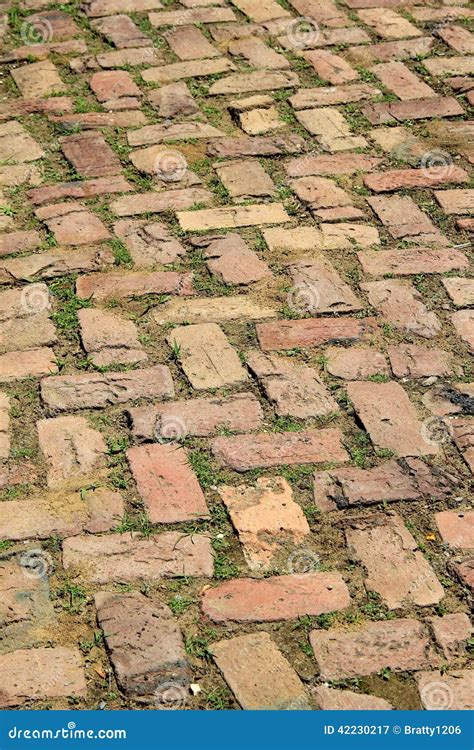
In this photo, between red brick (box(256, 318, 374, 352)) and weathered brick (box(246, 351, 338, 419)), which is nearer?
weathered brick (box(246, 351, 338, 419))

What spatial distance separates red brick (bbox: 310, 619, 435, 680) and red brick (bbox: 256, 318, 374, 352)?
1.25 meters

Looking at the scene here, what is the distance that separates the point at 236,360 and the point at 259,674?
132cm

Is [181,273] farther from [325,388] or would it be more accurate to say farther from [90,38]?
[90,38]

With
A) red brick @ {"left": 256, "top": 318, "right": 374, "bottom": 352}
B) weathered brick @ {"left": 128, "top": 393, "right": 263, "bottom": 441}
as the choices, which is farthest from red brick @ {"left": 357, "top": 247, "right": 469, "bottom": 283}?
weathered brick @ {"left": 128, "top": 393, "right": 263, "bottom": 441}

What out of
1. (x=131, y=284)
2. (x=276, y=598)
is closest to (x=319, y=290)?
(x=131, y=284)

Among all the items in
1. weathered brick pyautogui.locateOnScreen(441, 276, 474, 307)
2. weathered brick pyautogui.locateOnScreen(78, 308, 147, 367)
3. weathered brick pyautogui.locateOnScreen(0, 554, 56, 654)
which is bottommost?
weathered brick pyautogui.locateOnScreen(78, 308, 147, 367)

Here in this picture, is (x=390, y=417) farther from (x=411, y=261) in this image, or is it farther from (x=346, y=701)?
(x=346, y=701)

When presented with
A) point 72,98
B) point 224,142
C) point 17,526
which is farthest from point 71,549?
point 72,98

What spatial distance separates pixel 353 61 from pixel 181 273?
2.04 metres

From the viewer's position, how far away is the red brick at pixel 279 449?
3686 millimetres

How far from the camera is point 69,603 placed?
321 centimetres

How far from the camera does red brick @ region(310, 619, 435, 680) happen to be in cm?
305

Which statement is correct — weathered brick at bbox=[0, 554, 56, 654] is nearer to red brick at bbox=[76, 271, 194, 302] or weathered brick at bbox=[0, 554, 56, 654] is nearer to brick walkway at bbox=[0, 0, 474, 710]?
brick walkway at bbox=[0, 0, 474, 710]

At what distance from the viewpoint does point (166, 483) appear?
3.59 m
